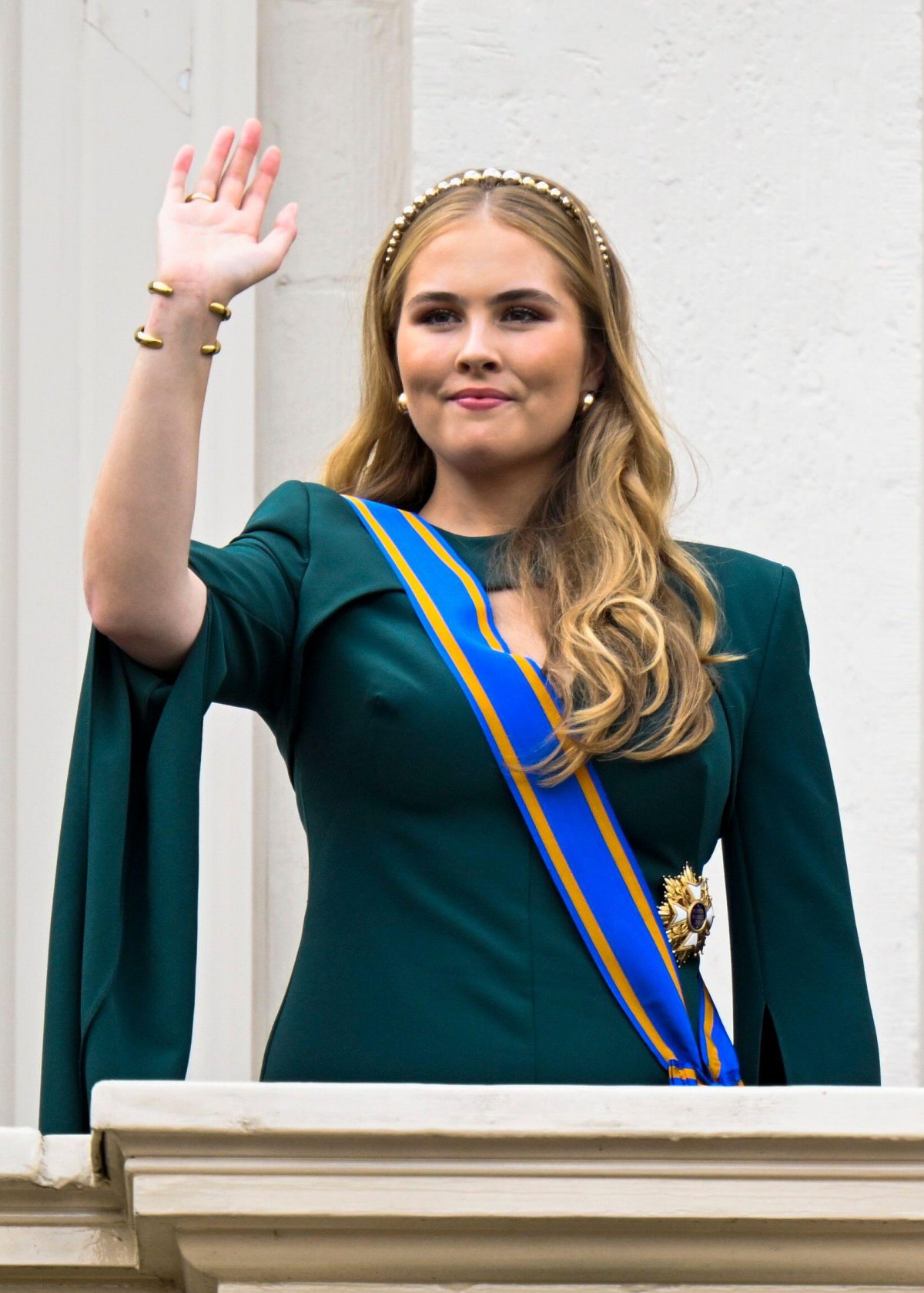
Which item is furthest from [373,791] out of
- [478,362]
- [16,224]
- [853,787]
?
[16,224]

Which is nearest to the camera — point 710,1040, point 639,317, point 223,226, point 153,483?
point 153,483

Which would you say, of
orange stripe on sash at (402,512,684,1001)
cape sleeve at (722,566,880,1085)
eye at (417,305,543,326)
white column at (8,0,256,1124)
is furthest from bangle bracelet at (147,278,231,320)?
white column at (8,0,256,1124)

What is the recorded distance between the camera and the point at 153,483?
212 centimetres

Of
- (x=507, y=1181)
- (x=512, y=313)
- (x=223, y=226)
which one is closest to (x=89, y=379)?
(x=512, y=313)

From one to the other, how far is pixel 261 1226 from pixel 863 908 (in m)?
1.82

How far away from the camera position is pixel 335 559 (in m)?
2.41

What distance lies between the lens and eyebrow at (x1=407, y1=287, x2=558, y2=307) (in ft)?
8.08

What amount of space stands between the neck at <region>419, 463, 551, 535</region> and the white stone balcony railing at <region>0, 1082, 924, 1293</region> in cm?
92

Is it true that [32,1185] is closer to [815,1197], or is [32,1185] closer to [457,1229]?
[457,1229]

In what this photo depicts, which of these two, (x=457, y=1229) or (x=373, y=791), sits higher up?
(x=373, y=791)

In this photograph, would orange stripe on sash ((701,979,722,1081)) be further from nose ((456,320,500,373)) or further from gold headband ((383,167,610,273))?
gold headband ((383,167,610,273))

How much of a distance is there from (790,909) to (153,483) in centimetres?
83

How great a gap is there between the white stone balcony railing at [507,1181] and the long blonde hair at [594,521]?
555mm

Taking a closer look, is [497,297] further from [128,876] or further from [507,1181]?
[507,1181]
